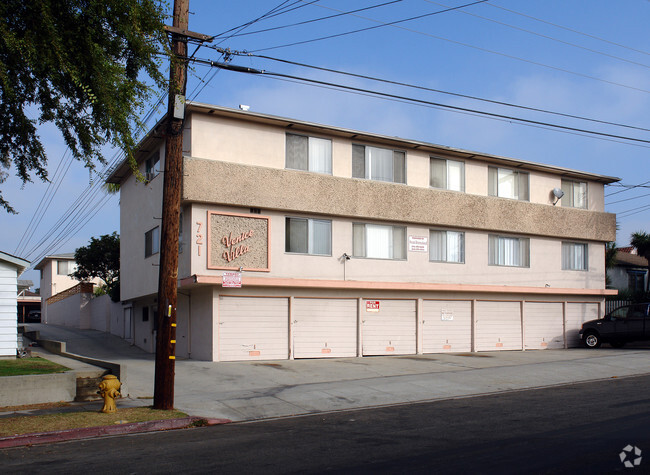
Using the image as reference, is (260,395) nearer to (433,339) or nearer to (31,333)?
(433,339)

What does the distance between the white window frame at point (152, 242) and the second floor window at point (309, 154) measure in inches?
213

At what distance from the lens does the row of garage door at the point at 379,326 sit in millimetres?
21094

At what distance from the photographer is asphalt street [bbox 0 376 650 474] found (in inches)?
318

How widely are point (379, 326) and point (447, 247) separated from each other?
4.24 m

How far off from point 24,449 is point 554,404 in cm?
968

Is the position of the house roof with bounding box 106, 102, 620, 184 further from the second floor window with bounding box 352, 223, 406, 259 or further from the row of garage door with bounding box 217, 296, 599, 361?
the row of garage door with bounding box 217, 296, 599, 361

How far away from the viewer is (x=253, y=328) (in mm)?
21172

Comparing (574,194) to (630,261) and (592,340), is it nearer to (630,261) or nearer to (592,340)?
(592,340)

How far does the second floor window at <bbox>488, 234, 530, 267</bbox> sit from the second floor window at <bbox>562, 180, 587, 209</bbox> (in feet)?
10.4

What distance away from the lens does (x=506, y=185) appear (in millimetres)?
26906

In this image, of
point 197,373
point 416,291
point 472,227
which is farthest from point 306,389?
point 472,227

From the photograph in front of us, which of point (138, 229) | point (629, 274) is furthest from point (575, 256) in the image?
point (138, 229)

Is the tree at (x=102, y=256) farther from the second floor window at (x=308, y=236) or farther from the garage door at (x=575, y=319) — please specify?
the garage door at (x=575, y=319)

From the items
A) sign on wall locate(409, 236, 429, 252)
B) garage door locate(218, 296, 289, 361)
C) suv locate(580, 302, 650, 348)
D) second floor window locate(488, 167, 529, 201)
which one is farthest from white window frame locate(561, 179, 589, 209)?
garage door locate(218, 296, 289, 361)
